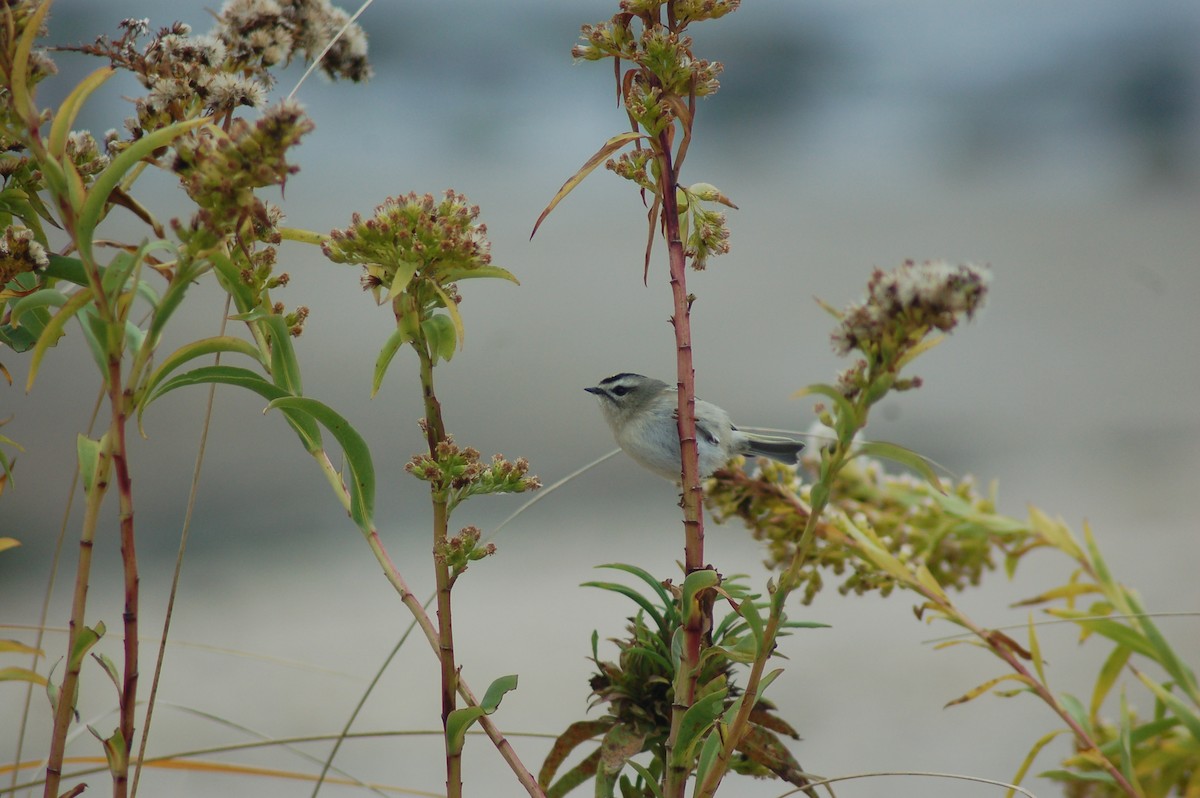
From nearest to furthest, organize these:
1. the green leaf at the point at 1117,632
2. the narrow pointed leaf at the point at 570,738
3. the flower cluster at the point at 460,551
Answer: the flower cluster at the point at 460,551
the narrow pointed leaf at the point at 570,738
the green leaf at the point at 1117,632

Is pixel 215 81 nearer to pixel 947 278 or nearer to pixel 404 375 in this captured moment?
pixel 947 278

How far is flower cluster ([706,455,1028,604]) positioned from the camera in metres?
0.70

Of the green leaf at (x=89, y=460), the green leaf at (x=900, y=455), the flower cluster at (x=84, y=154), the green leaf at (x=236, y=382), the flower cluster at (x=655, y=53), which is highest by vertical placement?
the flower cluster at (x=655, y=53)

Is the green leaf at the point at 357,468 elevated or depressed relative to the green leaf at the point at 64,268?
depressed

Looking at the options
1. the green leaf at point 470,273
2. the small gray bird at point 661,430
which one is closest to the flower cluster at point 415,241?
the green leaf at point 470,273

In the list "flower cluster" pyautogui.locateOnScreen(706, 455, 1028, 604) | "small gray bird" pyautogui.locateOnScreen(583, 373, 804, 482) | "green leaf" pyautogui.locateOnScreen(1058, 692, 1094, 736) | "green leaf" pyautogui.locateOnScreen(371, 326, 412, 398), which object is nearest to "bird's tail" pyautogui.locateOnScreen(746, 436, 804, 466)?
"small gray bird" pyautogui.locateOnScreen(583, 373, 804, 482)

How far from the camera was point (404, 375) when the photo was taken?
3.52 meters

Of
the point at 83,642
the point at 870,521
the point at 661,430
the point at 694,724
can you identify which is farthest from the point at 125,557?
the point at 661,430

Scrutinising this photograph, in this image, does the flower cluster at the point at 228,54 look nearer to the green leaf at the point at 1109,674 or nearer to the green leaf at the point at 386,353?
the green leaf at the point at 386,353

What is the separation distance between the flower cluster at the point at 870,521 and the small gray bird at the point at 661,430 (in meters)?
0.48

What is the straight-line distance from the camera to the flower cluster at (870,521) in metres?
0.70

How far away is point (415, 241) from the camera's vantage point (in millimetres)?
437

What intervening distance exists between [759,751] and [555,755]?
0.38 feet

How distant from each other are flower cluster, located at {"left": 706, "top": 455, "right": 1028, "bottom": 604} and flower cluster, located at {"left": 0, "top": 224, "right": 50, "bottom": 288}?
0.45 metres
